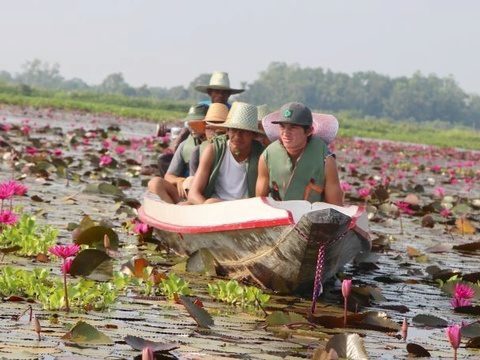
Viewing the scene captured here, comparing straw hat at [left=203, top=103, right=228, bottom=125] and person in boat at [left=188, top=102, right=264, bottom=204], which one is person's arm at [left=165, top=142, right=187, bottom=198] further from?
person in boat at [left=188, top=102, right=264, bottom=204]

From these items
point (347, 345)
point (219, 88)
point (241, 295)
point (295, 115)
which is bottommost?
point (241, 295)

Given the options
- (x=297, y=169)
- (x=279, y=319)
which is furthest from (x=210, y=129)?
(x=279, y=319)

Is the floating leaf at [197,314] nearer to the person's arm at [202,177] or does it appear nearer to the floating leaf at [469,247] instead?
the person's arm at [202,177]

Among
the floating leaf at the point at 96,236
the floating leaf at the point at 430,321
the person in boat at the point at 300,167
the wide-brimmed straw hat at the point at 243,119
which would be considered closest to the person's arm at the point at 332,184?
the person in boat at the point at 300,167

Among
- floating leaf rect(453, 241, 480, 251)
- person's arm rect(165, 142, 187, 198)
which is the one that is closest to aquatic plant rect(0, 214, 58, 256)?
person's arm rect(165, 142, 187, 198)

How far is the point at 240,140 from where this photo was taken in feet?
23.8

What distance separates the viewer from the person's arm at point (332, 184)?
6.85m

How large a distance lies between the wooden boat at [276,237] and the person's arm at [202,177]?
0.55ft

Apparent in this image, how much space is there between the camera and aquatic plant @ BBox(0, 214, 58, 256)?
6805 mm

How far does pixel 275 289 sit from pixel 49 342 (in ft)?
7.84

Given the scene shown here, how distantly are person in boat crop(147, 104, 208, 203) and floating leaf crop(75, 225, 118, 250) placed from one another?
103 centimetres

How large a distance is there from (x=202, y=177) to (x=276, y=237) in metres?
1.53

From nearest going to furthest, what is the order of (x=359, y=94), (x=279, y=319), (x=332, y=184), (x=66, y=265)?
(x=66, y=265), (x=279, y=319), (x=332, y=184), (x=359, y=94)

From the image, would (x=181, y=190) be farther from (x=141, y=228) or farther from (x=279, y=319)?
(x=279, y=319)
